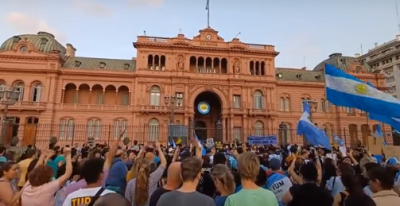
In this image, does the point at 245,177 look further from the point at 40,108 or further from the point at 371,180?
the point at 40,108

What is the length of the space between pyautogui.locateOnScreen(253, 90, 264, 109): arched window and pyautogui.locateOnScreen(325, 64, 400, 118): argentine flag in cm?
2802

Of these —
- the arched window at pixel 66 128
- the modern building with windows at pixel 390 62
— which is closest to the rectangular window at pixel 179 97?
the arched window at pixel 66 128

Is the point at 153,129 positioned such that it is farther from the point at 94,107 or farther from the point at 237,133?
the point at 237,133

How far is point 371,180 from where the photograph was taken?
3.67 metres

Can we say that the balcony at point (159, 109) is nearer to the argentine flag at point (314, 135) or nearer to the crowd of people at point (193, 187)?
the argentine flag at point (314, 135)

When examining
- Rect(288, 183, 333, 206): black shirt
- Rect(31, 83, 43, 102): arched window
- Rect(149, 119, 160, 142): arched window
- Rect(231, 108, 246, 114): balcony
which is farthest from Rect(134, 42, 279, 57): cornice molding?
Rect(288, 183, 333, 206): black shirt

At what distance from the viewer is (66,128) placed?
32.1m

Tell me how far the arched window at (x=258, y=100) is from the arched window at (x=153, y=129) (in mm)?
13482

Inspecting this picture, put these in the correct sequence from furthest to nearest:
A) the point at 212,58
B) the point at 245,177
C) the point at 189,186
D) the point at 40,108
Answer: the point at 212,58 < the point at 40,108 < the point at 245,177 < the point at 189,186

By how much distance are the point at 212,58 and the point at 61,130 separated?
21.5 metres

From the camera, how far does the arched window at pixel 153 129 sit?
1297 inches

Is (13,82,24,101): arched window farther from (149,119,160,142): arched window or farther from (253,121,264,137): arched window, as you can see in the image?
(253,121,264,137): arched window

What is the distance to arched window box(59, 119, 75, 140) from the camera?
103ft

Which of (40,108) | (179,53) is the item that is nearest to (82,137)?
(40,108)
